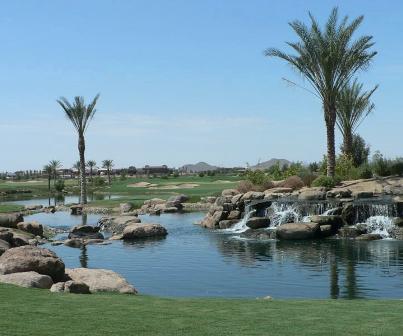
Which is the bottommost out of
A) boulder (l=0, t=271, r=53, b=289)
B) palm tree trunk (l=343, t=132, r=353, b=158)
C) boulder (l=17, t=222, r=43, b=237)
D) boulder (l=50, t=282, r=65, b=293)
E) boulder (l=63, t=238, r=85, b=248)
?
boulder (l=63, t=238, r=85, b=248)

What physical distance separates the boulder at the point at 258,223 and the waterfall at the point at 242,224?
0.71 meters

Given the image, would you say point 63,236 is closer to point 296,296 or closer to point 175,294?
point 175,294

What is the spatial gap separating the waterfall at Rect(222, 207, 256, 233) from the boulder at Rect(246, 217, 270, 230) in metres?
0.71

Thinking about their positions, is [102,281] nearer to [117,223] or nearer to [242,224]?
[242,224]

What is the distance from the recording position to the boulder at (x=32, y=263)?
1199cm

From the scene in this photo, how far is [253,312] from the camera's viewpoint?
28.8ft

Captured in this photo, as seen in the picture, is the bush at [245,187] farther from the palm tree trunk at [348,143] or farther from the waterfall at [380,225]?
the waterfall at [380,225]

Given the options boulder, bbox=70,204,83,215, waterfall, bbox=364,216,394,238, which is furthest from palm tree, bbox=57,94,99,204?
waterfall, bbox=364,216,394,238

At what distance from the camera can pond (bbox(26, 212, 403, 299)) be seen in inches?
555

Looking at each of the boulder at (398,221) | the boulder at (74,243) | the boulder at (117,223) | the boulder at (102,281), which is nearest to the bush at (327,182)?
the boulder at (398,221)

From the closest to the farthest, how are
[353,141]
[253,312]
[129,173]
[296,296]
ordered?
[253,312] < [296,296] < [353,141] < [129,173]

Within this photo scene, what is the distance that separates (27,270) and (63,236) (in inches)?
651

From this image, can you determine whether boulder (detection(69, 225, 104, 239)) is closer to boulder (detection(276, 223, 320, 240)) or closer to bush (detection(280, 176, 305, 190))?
boulder (detection(276, 223, 320, 240))

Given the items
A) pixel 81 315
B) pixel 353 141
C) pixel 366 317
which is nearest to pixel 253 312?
pixel 366 317
